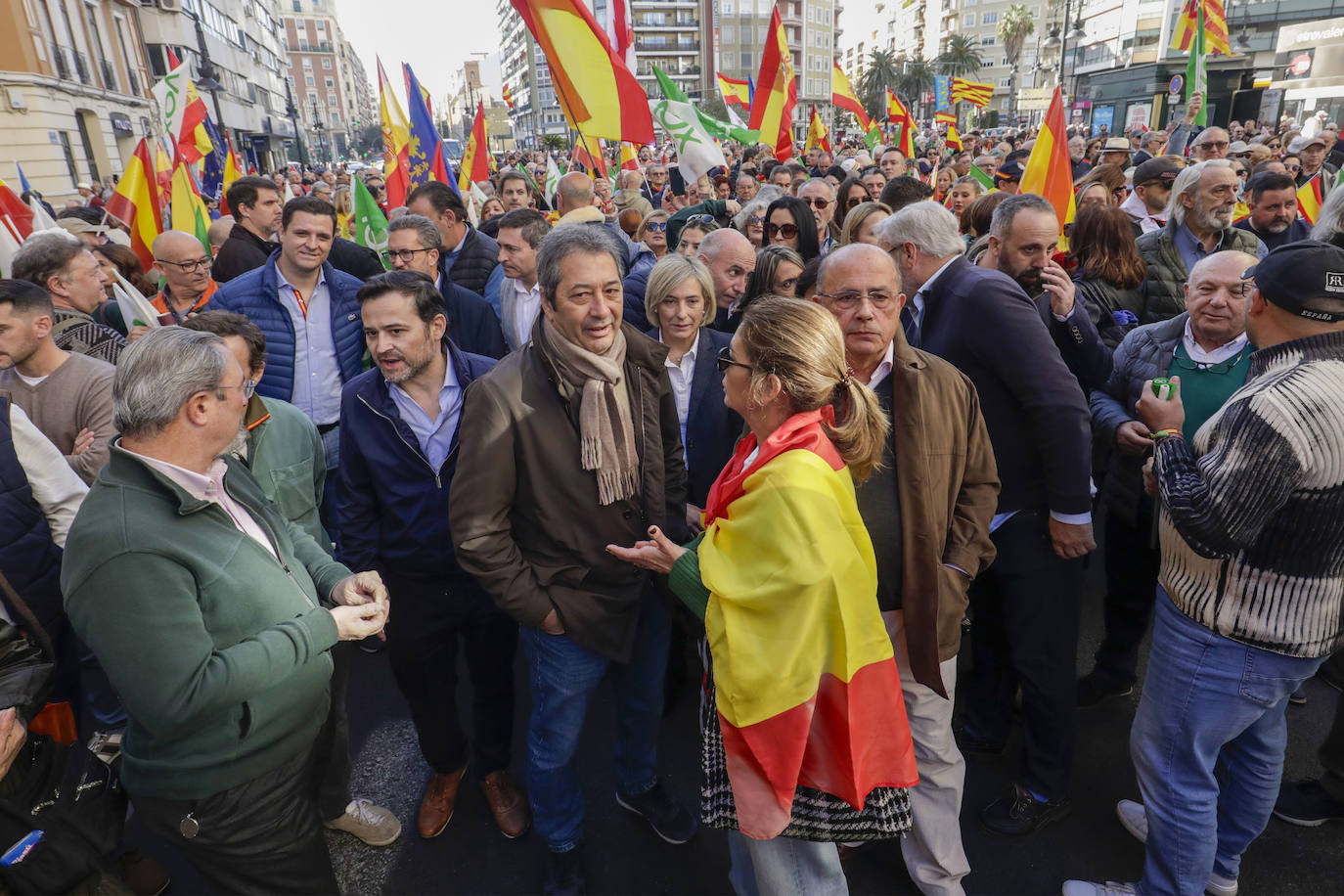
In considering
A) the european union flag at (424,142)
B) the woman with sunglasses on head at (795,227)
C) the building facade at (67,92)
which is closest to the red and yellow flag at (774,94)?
the european union flag at (424,142)

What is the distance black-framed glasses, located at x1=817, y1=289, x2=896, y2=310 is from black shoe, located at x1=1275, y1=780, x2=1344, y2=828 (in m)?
2.41

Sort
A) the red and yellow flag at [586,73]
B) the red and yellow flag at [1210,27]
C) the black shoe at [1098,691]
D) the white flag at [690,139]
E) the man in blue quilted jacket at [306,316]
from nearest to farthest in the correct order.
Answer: the black shoe at [1098,691] < the man in blue quilted jacket at [306,316] < the red and yellow flag at [586,73] < the white flag at [690,139] < the red and yellow flag at [1210,27]

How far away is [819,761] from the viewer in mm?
1897

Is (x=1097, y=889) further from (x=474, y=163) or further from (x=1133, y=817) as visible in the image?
(x=474, y=163)

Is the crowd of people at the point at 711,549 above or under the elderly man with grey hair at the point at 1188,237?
under

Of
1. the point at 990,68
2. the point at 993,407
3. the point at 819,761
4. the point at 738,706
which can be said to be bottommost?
the point at 819,761

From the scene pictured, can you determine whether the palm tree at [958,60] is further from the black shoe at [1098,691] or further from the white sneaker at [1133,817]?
the white sneaker at [1133,817]

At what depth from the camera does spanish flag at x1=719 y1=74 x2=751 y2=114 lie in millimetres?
14596

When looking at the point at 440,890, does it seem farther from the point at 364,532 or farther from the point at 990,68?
the point at 990,68

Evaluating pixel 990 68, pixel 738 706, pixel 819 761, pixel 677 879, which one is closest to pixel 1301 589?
pixel 819 761

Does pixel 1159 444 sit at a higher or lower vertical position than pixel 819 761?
higher

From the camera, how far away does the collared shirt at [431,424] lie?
2.85 m

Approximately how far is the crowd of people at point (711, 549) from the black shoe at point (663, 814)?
0.01 metres

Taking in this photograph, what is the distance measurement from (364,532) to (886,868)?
7.52 ft
